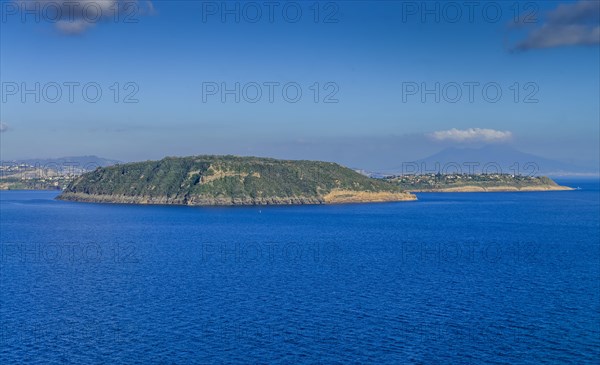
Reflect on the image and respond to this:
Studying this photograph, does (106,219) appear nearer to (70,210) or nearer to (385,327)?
(70,210)

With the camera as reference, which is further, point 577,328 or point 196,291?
point 196,291

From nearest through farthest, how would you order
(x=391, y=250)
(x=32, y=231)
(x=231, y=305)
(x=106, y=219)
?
(x=231, y=305), (x=391, y=250), (x=32, y=231), (x=106, y=219)

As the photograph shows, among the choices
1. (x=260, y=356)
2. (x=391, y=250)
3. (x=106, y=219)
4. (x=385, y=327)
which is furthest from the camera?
(x=106, y=219)

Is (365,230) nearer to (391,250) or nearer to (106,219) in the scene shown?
(391,250)

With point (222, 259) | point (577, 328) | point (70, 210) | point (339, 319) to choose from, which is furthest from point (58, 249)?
point (70, 210)

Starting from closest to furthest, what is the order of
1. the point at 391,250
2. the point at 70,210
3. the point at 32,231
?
1. the point at 391,250
2. the point at 32,231
3. the point at 70,210

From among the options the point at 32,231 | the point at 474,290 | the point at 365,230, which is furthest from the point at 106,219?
the point at 474,290
